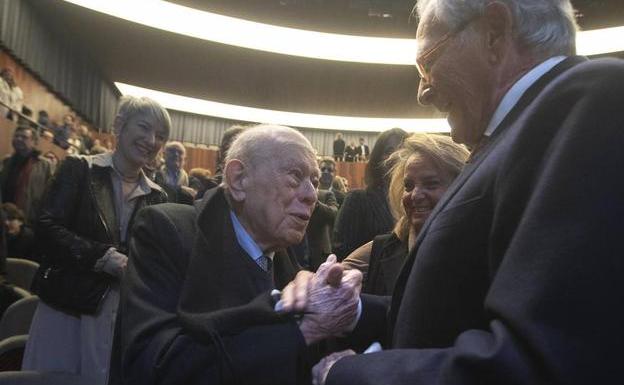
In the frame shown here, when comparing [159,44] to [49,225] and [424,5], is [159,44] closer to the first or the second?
[49,225]

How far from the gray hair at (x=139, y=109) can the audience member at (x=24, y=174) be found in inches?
130

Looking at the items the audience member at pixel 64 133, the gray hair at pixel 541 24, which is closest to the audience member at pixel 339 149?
the audience member at pixel 64 133

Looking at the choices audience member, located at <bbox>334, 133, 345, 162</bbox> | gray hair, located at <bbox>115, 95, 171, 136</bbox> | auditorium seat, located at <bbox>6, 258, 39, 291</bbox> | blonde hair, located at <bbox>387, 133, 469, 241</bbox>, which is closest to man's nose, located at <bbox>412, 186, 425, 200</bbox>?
blonde hair, located at <bbox>387, 133, 469, 241</bbox>

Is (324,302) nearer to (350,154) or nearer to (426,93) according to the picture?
(426,93)

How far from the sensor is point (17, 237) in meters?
5.09

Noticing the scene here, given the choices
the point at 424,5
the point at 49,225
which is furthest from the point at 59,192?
the point at 424,5

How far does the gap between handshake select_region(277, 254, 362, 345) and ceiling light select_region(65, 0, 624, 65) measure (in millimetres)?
10558

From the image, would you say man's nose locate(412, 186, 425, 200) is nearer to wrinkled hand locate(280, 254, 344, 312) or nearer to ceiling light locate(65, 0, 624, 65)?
wrinkled hand locate(280, 254, 344, 312)

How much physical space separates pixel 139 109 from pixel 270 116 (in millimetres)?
16574

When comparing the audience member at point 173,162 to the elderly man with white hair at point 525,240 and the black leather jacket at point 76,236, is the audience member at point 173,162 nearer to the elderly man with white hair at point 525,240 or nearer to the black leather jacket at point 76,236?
the black leather jacket at point 76,236

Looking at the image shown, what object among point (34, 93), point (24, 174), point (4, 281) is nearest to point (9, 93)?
point (24, 174)

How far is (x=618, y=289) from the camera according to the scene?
0.73m

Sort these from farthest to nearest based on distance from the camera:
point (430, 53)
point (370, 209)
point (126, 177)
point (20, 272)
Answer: point (20, 272)
point (370, 209)
point (126, 177)
point (430, 53)

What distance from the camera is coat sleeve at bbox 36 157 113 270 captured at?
2521 millimetres
